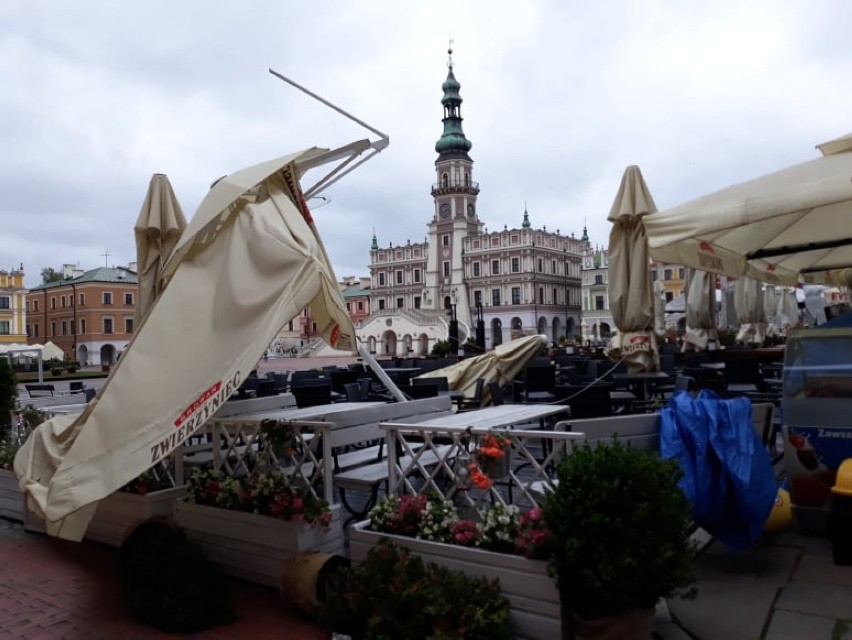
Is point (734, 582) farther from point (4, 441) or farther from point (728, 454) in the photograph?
point (4, 441)

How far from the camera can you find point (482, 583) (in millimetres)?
3229

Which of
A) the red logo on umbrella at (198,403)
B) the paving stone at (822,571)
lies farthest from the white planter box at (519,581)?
the paving stone at (822,571)

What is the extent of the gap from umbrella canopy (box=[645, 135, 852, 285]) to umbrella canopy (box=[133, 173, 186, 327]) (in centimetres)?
431

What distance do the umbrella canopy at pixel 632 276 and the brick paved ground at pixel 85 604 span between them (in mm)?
4995

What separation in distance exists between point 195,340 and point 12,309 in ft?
240

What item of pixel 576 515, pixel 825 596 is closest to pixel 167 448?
pixel 576 515

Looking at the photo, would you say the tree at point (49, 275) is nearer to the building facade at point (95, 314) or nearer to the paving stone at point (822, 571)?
the building facade at point (95, 314)

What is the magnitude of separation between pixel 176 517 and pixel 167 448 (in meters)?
1.31

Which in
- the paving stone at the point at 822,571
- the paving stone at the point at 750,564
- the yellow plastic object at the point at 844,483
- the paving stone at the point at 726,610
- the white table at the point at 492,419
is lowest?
the paving stone at the point at 726,610

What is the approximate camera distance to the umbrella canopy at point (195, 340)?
3.73 m

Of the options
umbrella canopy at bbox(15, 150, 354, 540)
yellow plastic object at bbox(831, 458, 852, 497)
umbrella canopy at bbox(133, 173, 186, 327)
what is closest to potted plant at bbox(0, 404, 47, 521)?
umbrella canopy at bbox(133, 173, 186, 327)

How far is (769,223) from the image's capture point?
618 centimetres

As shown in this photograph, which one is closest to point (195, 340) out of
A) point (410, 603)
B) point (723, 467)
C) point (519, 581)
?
point (410, 603)

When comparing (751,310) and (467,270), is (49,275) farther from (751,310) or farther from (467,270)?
(751,310)
